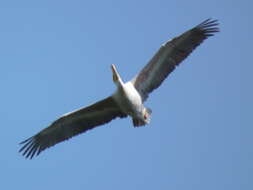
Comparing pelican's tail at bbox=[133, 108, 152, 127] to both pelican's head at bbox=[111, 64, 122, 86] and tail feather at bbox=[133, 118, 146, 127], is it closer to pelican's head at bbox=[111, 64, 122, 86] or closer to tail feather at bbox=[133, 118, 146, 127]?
tail feather at bbox=[133, 118, 146, 127]

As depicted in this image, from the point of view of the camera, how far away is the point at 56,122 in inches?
531

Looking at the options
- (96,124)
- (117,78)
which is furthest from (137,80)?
(96,124)

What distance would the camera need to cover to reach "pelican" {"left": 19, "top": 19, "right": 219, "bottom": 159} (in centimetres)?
1308

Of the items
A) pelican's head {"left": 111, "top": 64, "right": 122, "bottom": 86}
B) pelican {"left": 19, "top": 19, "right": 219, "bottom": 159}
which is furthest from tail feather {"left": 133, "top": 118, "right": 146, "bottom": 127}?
pelican's head {"left": 111, "top": 64, "right": 122, "bottom": 86}

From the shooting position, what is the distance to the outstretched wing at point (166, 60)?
13.3 m

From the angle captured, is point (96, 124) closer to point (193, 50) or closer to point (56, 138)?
point (56, 138)

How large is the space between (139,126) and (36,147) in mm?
2689

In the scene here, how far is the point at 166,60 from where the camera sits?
13328mm

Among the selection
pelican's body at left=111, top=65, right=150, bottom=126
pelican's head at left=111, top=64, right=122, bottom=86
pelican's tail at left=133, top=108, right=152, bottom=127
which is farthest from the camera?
pelican's head at left=111, top=64, right=122, bottom=86

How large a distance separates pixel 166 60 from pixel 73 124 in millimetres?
2692

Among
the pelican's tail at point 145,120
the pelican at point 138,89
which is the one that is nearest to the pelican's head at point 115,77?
the pelican at point 138,89

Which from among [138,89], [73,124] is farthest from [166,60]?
[73,124]

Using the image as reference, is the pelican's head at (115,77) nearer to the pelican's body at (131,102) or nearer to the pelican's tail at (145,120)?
the pelican's body at (131,102)

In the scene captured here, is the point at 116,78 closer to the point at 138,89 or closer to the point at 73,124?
the point at 138,89
